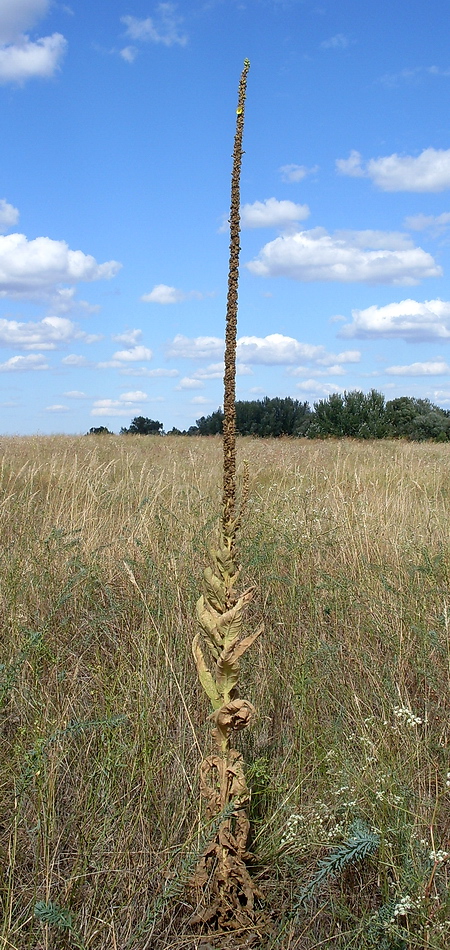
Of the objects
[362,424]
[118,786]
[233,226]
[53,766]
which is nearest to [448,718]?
[118,786]

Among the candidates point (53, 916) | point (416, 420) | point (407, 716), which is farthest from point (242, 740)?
point (416, 420)

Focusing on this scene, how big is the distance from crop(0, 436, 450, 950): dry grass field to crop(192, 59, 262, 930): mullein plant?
8cm

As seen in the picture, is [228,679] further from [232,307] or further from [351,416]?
[351,416]

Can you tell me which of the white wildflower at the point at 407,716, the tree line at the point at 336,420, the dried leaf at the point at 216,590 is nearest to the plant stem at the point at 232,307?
the dried leaf at the point at 216,590

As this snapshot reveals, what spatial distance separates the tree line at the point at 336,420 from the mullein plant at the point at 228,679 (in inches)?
785

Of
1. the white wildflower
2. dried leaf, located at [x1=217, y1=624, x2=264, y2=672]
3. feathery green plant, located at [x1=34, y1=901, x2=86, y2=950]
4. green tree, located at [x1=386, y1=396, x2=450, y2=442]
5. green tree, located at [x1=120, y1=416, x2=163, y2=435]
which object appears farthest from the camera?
green tree, located at [x1=386, y1=396, x2=450, y2=442]

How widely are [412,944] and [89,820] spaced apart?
1.08m

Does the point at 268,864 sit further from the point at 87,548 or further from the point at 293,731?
the point at 87,548

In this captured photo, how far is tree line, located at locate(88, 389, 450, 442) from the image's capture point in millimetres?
25766

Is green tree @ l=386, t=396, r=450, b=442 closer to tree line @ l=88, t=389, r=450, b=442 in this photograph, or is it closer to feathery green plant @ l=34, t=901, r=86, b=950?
tree line @ l=88, t=389, r=450, b=442

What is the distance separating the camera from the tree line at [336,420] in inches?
1014

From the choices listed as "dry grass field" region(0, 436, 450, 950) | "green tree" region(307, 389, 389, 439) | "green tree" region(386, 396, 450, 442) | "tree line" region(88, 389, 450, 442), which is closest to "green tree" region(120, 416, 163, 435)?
"tree line" region(88, 389, 450, 442)

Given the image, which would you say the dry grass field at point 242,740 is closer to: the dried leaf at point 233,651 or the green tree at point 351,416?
the dried leaf at point 233,651

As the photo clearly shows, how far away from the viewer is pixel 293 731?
115 inches
